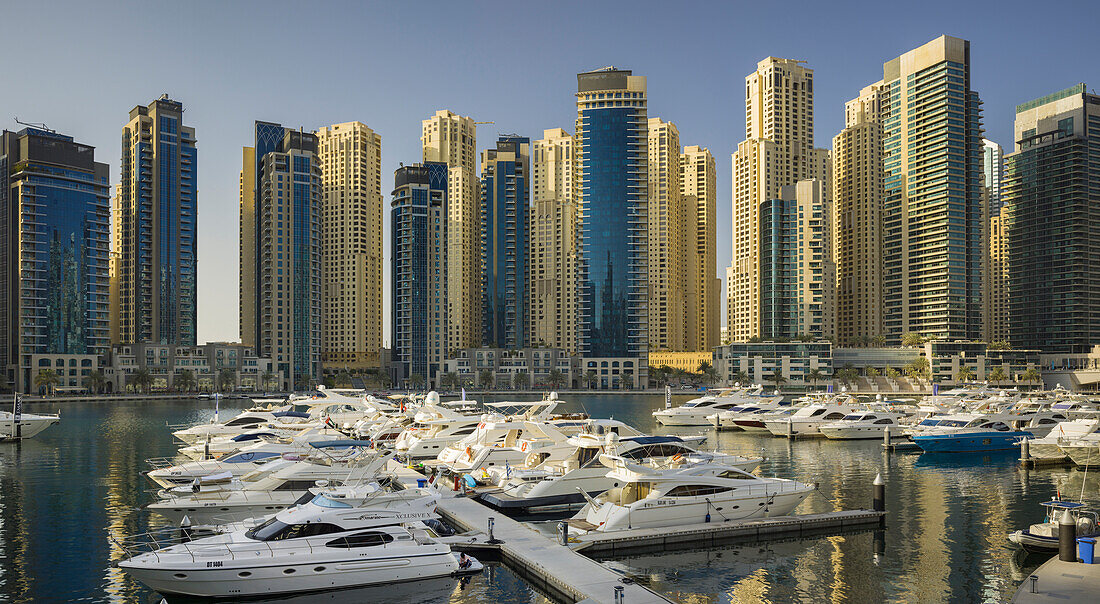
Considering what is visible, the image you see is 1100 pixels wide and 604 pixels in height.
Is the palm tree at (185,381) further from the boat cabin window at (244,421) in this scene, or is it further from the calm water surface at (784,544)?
the calm water surface at (784,544)

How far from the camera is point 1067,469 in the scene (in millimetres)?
54062

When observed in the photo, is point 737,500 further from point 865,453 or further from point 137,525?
point 865,453

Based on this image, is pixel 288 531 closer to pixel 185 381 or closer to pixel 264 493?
pixel 264 493

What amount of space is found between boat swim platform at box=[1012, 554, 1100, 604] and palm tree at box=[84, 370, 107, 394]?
585ft

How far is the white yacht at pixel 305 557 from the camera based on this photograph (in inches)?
992

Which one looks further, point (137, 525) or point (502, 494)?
point (502, 494)

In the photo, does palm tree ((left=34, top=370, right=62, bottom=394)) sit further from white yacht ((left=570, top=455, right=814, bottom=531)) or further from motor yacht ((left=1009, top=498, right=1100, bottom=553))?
motor yacht ((left=1009, top=498, right=1100, bottom=553))

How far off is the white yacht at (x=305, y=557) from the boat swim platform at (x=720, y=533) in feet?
16.7

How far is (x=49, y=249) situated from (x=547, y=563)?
182120 millimetres

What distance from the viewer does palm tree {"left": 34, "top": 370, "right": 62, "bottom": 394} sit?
6540 inches

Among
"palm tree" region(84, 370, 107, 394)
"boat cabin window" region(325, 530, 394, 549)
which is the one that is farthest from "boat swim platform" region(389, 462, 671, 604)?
"palm tree" region(84, 370, 107, 394)

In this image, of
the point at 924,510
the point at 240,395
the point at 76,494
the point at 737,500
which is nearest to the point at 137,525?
the point at 76,494

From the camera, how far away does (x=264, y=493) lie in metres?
37.8

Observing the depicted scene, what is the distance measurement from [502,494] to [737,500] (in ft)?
38.0
